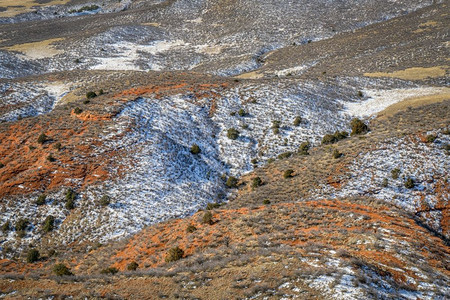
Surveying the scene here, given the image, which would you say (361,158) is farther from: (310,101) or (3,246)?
(3,246)

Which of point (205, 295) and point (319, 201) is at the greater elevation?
point (205, 295)

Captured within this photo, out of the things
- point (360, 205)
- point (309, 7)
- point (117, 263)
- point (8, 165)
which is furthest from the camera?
point (309, 7)

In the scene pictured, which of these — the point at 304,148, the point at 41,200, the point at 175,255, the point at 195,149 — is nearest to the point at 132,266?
the point at 175,255

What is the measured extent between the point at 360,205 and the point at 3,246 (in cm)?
2620

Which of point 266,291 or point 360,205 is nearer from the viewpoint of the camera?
point 266,291

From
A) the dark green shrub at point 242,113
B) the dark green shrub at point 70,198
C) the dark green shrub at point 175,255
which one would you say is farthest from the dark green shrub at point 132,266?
the dark green shrub at point 242,113

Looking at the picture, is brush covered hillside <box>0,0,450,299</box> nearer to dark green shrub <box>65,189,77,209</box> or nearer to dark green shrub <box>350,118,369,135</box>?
dark green shrub <box>65,189,77,209</box>

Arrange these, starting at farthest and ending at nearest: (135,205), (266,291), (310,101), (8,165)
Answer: (310,101)
(8,165)
(135,205)
(266,291)

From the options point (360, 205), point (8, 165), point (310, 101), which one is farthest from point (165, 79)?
point (360, 205)

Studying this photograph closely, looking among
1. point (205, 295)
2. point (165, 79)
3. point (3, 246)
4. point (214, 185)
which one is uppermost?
point (165, 79)

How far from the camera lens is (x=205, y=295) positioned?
12.5 metres

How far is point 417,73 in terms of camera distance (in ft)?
174

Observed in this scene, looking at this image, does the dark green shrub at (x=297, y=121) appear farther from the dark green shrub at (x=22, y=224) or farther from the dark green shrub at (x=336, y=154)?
the dark green shrub at (x=22, y=224)

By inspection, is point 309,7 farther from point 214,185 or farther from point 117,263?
point 117,263
